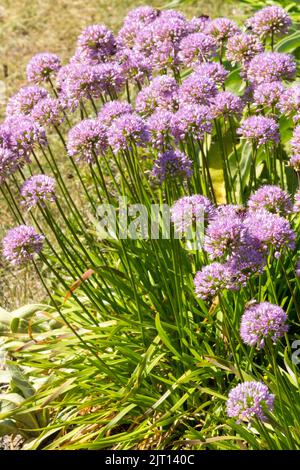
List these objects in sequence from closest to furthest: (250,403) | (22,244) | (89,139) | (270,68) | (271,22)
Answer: (250,403) → (22,244) → (89,139) → (270,68) → (271,22)

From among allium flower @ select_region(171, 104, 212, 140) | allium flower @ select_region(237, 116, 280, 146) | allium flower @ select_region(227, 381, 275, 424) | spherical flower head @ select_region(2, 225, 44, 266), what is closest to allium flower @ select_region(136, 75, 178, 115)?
allium flower @ select_region(171, 104, 212, 140)

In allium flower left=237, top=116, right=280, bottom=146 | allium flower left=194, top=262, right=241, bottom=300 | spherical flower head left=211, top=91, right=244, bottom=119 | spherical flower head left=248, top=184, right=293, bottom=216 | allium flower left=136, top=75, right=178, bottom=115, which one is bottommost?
allium flower left=194, top=262, right=241, bottom=300

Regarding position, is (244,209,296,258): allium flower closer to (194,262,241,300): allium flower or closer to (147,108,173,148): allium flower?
(194,262,241,300): allium flower

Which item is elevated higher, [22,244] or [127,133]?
[127,133]

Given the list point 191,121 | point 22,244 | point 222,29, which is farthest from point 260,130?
point 22,244

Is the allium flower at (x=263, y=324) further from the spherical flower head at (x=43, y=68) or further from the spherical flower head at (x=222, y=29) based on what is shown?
the spherical flower head at (x=43, y=68)

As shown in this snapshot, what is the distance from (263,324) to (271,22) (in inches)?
71.4

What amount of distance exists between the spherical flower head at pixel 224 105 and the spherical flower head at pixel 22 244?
99 centimetres

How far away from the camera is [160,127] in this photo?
130 inches

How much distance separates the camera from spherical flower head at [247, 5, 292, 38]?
12.8 feet

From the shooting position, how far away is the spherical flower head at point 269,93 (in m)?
3.46

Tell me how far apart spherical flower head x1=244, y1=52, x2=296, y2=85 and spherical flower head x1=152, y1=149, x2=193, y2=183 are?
64 centimetres

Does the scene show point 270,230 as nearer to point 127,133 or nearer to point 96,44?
point 127,133

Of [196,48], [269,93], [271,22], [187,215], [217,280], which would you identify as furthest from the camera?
[271,22]
